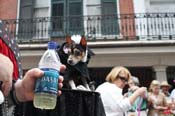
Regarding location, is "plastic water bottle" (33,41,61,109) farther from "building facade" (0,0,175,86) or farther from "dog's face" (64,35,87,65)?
"building facade" (0,0,175,86)

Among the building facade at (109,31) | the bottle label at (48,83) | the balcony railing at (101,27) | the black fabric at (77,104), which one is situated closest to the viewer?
the bottle label at (48,83)

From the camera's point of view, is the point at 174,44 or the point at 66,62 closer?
the point at 66,62

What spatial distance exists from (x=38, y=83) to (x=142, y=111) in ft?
14.1

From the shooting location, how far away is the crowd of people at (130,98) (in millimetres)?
3651

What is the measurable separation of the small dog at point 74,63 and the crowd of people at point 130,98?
66 cm

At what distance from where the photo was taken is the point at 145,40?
1112 centimetres

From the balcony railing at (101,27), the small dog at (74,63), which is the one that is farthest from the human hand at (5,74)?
the balcony railing at (101,27)

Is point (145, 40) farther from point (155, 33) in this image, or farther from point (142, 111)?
point (142, 111)

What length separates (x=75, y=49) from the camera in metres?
3.16

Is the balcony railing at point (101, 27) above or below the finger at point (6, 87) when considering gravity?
above

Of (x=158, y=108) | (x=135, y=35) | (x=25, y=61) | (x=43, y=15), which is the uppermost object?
(x=43, y=15)

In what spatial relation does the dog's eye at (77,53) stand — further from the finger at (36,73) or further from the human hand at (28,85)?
the finger at (36,73)

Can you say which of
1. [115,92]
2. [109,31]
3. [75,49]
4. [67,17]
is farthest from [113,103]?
[67,17]

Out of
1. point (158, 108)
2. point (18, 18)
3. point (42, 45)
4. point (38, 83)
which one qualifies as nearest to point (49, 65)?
point (38, 83)
